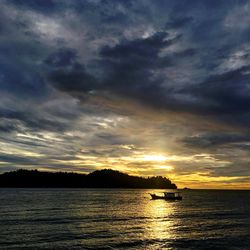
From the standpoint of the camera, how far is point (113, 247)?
151 feet

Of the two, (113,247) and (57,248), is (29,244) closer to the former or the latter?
(57,248)

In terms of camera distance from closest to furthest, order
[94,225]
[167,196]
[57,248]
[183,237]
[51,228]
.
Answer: [57,248] → [183,237] → [51,228] → [94,225] → [167,196]

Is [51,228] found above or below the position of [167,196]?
below

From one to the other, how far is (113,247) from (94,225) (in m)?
23.4

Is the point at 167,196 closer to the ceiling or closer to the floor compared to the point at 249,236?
closer to the ceiling

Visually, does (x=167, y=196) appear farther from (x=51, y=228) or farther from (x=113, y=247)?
(x=113, y=247)

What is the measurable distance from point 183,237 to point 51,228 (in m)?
25.2

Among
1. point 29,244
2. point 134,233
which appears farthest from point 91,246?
point 134,233

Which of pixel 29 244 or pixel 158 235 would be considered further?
pixel 158 235

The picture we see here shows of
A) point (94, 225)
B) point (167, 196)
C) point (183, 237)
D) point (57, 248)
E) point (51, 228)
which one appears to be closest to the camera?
point (57, 248)

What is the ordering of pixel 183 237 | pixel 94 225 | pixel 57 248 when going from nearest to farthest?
1. pixel 57 248
2. pixel 183 237
3. pixel 94 225

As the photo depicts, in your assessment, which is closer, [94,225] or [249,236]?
[249,236]

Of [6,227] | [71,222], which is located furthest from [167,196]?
[6,227]

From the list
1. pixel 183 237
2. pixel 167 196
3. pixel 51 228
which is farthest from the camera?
pixel 167 196
